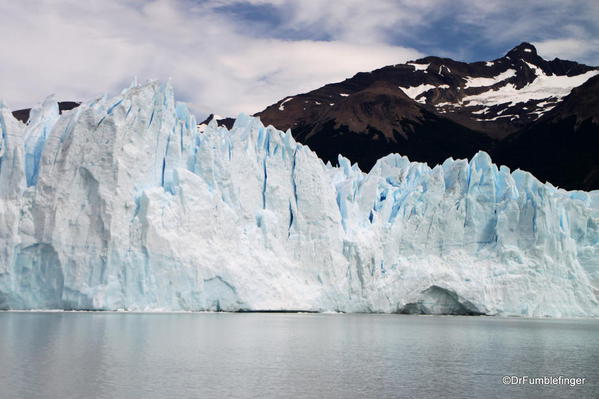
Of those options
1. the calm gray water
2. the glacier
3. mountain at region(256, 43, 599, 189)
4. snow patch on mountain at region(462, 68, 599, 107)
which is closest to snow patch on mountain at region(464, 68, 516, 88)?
mountain at region(256, 43, 599, 189)

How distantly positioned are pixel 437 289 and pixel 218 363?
677 inches

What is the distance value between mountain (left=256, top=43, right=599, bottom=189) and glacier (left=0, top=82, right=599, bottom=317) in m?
20.5

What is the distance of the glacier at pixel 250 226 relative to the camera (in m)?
24.1

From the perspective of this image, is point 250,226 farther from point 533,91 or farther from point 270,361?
point 533,91

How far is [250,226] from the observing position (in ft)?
91.8

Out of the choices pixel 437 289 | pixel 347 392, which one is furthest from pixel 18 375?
pixel 437 289

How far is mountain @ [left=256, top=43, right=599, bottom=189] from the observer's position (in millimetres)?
57094

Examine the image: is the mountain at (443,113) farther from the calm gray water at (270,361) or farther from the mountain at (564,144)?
the calm gray water at (270,361)

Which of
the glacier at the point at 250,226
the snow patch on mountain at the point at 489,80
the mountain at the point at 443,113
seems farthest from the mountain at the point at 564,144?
the snow patch on mountain at the point at 489,80

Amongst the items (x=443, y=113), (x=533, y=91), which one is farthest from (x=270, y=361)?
(x=533, y=91)

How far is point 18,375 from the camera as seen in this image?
36.5ft

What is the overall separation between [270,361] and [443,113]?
62710 mm

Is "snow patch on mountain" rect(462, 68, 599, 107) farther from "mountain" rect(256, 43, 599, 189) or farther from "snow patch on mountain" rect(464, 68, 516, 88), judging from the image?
"snow patch on mountain" rect(464, 68, 516, 88)

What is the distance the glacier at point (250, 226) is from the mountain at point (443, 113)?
67.2 feet
